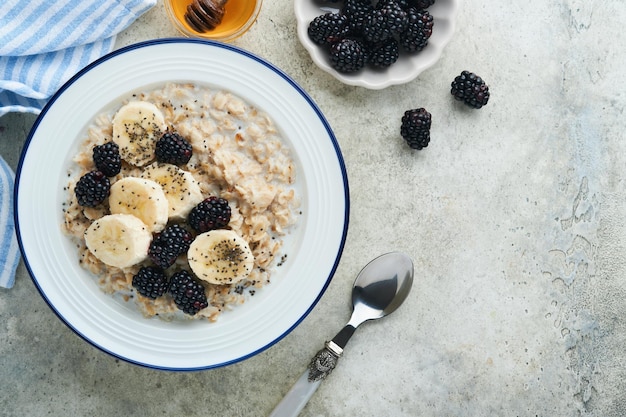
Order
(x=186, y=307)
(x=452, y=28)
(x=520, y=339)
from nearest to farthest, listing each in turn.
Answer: (x=186, y=307) < (x=452, y=28) < (x=520, y=339)

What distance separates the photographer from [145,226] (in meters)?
1.52

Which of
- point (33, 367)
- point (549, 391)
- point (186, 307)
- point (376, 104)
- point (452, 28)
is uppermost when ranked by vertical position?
point (452, 28)

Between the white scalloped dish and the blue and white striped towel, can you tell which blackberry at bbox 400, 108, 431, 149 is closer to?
the white scalloped dish

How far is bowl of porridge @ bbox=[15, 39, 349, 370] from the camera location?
5.06ft

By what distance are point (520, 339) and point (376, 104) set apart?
89 cm

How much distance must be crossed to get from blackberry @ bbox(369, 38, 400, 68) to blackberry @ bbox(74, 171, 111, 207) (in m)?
0.83

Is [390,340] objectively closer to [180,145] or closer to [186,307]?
[186,307]

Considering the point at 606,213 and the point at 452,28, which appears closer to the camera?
the point at 452,28

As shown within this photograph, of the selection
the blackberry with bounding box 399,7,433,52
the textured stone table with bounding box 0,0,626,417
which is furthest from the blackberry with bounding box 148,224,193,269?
the blackberry with bounding box 399,7,433,52

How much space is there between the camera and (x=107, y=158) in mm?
1511

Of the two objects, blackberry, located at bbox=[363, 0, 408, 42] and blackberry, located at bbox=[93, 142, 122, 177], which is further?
blackberry, located at bbox=[363, 0, 408, 42]

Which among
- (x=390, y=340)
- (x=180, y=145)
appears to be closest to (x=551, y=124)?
(x=390, y=340)

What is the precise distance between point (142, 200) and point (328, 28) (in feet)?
2.35

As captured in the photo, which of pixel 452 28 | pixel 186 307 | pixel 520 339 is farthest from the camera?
pixel 520 339
